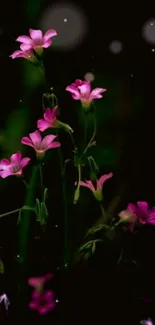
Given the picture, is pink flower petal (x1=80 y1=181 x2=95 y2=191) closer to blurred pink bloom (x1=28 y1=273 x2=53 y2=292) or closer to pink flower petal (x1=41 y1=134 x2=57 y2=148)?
pink flower petal (x1=41 y1=134 x2=57 y2=148)

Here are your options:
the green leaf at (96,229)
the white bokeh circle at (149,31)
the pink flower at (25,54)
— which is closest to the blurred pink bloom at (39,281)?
the green leaf at (96,229)

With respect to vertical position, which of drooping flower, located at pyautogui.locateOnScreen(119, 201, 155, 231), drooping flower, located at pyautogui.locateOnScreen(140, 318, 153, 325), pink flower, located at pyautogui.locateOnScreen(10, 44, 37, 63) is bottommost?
drooping flower, located at pyautogui.locateOnScreen(140, 318, 153, 325)

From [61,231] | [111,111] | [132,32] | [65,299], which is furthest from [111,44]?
[65,299]

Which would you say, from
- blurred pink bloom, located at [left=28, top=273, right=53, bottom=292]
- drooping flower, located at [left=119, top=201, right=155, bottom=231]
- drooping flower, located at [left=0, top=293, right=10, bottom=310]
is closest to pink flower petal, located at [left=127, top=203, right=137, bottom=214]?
drooping flower, located at [left=119, top=201, right=155, bottom=231]

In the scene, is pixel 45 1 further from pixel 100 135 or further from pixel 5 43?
pixel 100 135

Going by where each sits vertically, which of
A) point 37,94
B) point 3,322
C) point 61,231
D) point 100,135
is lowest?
point 3,322

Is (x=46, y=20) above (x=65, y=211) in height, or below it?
above

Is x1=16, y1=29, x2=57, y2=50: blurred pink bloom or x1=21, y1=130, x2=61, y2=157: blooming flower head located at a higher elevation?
x1=16, y1=29, x2=57, y2=50: blurred pink bloom
